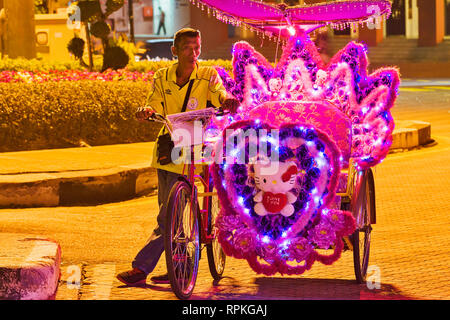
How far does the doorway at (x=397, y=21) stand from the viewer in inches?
1887

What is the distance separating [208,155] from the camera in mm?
7133

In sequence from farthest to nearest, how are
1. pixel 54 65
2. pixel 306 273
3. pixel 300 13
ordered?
1. pixel 54 65
2. pixel 300 13
3. pixel 306 273

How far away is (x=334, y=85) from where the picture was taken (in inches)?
303

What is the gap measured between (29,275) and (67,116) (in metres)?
7.87

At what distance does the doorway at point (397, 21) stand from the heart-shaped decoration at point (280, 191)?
139 feet

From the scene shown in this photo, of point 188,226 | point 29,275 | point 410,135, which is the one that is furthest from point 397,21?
point 29,275

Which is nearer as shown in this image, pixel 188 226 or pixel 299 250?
pixel 299 250

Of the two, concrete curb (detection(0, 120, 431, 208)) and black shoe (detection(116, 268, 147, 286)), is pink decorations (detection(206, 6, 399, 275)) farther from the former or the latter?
concrete curb (detection(0, 120, 431, 208))

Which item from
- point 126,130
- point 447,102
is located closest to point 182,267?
point 126,130

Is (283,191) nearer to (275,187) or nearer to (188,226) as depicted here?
(275,187)

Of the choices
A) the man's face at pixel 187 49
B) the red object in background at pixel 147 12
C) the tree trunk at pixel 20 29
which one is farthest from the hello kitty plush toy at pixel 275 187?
the red object in background at pixel 147 12

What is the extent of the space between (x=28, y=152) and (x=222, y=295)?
6.85m

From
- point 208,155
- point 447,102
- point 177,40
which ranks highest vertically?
point 177,40

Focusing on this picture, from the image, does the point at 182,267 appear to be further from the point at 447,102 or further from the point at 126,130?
the point at 447,102
